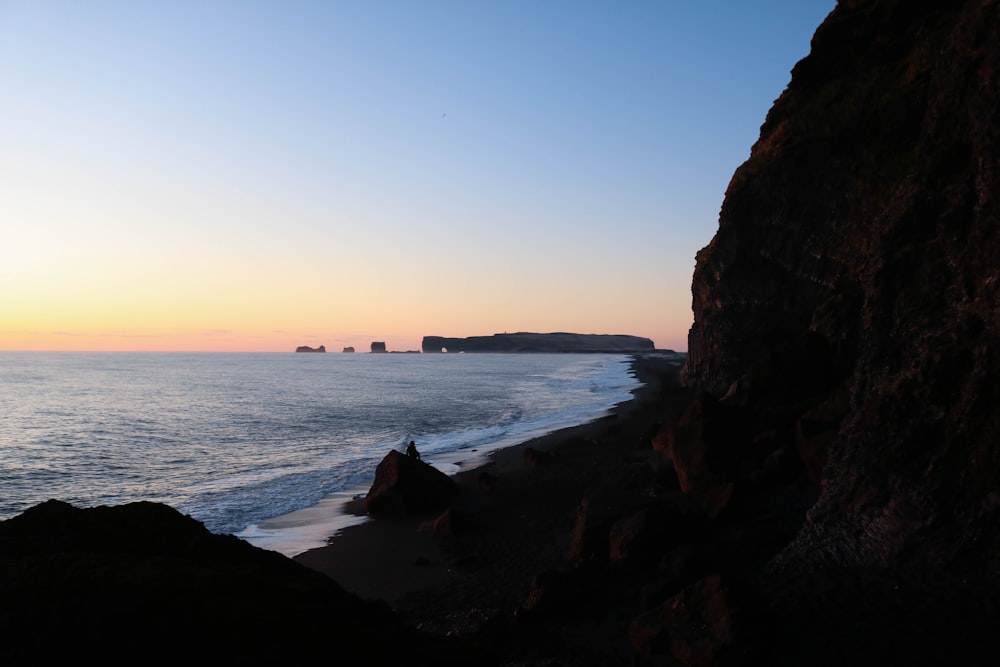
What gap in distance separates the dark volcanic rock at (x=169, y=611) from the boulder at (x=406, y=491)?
531 inches

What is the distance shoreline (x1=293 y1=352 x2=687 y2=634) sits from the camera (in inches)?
478

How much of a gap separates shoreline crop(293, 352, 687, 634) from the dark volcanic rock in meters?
6.03

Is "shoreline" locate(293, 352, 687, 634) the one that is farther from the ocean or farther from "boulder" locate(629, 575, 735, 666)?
"boulder" locate(629, 575, 735, 666)

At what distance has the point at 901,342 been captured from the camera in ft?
32.8

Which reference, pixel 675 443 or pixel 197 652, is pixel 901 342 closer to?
pixel 675 443

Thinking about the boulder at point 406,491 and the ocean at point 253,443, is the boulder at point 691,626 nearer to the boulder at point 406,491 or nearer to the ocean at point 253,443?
the ocean at point 253,443

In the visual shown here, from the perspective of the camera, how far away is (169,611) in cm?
470

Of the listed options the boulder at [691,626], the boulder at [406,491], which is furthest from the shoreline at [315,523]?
the boulder at [691,626]

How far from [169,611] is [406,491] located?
1464cm

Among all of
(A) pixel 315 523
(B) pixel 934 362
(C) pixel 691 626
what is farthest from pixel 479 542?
(B) pixel 934 362

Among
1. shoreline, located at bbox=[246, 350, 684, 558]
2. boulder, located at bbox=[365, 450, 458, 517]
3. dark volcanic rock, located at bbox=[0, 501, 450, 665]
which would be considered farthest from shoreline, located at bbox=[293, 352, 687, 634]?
dark volcanic rock, located at bbox=[0, 501, 450, 665]

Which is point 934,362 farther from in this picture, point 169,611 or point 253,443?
point 253,443

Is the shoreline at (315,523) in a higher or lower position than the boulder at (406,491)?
lower

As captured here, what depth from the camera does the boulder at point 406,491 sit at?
19016 mm
